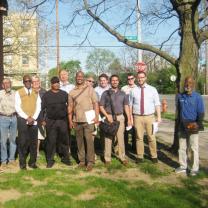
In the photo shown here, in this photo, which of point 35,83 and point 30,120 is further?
point 35,83

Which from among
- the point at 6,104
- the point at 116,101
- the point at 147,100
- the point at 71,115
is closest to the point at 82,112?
the point at 71,115

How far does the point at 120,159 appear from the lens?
9789 mm

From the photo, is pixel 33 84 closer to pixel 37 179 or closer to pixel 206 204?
pixel 37 179

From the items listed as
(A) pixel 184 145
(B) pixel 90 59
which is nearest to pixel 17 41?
(B) pixel 90 59

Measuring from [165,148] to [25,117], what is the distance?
4.03m

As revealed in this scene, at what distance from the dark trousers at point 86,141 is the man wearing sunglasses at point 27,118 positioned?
89 cm

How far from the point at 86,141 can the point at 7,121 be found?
172 centimetres

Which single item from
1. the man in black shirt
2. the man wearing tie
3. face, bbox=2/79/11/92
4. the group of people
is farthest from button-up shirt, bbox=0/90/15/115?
the man wearing tie

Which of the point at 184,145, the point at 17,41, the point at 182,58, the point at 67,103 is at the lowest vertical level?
the point at 184,145

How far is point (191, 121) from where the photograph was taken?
28.3 ft

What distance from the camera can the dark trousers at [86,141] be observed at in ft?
30.9

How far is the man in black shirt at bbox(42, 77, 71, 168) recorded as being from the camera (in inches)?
377

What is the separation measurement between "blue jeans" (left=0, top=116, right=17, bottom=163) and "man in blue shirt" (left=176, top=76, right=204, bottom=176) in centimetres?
353

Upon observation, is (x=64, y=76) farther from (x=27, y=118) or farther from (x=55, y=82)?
(x=27, y=118)
